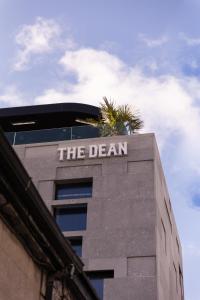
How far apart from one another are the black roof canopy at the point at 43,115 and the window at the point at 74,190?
45.4 feet

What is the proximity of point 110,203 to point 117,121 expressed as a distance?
5.90 metres

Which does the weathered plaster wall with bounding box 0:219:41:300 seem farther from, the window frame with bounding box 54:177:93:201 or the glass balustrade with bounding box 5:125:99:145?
the glass balustrade with bounding box 5:125:99:145

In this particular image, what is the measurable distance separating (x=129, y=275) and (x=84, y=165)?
605cm

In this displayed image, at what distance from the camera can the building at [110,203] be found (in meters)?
26.5

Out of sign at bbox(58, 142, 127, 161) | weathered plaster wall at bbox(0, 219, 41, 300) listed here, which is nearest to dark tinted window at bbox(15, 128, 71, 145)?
sign at bbox(58, 142, 127, 161)

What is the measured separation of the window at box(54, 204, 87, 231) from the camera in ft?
92.8

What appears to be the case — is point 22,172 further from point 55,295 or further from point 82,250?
point 82,250

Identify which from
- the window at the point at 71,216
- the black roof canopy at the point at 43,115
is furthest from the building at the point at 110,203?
the black roof canopy at the point at 43,115

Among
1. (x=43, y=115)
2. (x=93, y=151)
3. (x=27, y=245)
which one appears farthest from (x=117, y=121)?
(x=27, y=245)

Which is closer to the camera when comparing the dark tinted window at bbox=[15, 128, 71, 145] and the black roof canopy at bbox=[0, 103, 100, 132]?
the dark tinted window at bbox=[15, 128, 71, 145]

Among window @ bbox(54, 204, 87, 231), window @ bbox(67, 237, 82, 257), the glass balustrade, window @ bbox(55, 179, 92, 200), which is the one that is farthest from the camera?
the glass balustrade

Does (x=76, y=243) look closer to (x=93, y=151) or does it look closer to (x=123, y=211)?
(x=123, y=211)

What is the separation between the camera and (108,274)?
26.8 meters

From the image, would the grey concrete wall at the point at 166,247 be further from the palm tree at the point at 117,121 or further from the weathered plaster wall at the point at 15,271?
the weathered plaster wall at the point at 15,271
